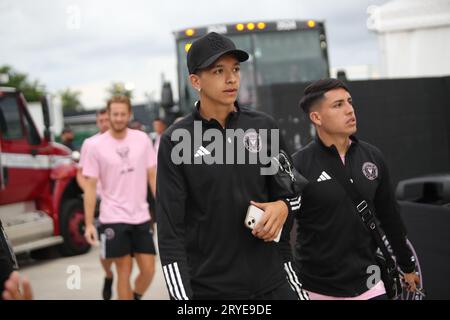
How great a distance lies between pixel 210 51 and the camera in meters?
2.70

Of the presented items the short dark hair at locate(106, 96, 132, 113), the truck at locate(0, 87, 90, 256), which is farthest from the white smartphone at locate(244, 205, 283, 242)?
the truck at locate(0, 87, 90, 256)

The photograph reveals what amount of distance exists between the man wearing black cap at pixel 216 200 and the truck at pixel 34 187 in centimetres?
638

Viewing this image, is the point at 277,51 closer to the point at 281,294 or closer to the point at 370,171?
the point at 370,171

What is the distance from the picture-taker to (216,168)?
2.66 metres

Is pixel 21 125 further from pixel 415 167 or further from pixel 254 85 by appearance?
pixel 415 167

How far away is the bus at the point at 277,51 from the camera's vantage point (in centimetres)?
1060

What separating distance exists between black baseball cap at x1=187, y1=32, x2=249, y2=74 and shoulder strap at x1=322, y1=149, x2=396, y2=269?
39.7 inches

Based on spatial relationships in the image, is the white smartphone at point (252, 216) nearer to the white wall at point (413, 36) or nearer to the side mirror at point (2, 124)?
the white wall at point (413, 36)

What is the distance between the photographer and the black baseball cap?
2680mm

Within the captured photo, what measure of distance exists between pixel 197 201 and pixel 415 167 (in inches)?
215

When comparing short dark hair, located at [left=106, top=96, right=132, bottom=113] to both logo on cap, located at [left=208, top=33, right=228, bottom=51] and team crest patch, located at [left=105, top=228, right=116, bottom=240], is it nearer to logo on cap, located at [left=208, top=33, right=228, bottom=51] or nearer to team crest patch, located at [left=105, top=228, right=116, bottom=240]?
team crest patch, located at [left=105, top=228, right=116, bottom=240]

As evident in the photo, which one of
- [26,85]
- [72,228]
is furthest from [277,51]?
[26,85]
